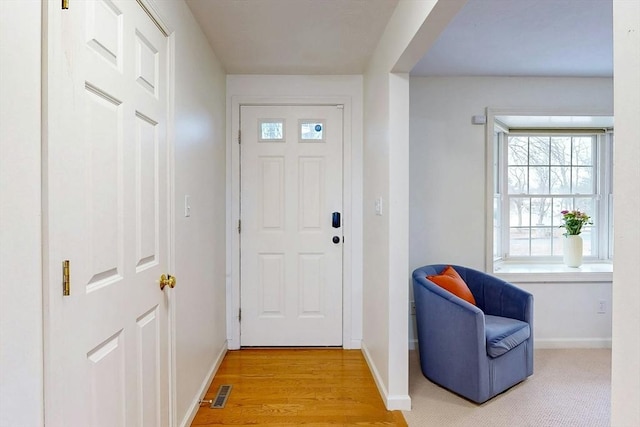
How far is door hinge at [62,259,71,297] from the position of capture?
967 mm

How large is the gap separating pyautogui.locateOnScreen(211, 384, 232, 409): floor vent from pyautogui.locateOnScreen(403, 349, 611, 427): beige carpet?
1138mm

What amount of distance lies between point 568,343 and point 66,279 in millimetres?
3758

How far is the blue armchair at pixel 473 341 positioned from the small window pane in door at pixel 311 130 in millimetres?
1431

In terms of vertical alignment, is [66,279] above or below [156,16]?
below

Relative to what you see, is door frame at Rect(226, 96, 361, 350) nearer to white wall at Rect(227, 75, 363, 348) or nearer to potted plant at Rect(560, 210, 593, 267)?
white wall at Rect(227, 75, 363, 348)

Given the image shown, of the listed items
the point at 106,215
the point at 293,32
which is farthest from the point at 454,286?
the point at 106,215

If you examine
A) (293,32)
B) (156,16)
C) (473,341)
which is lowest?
(473,341)

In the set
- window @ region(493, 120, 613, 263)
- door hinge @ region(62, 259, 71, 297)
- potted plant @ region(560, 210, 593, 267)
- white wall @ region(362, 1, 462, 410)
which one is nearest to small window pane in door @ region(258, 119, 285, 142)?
white wall @ region(362, 1, 462, 410)

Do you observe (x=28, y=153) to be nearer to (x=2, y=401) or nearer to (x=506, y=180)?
(x=2, y=401)

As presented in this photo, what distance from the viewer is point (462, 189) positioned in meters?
3.18

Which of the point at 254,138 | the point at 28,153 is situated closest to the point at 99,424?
the point at 28,153

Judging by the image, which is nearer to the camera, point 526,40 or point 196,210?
point 196,210

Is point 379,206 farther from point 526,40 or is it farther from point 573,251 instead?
point 573,251

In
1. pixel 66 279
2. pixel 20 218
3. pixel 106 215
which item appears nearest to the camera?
pixel 20 218
